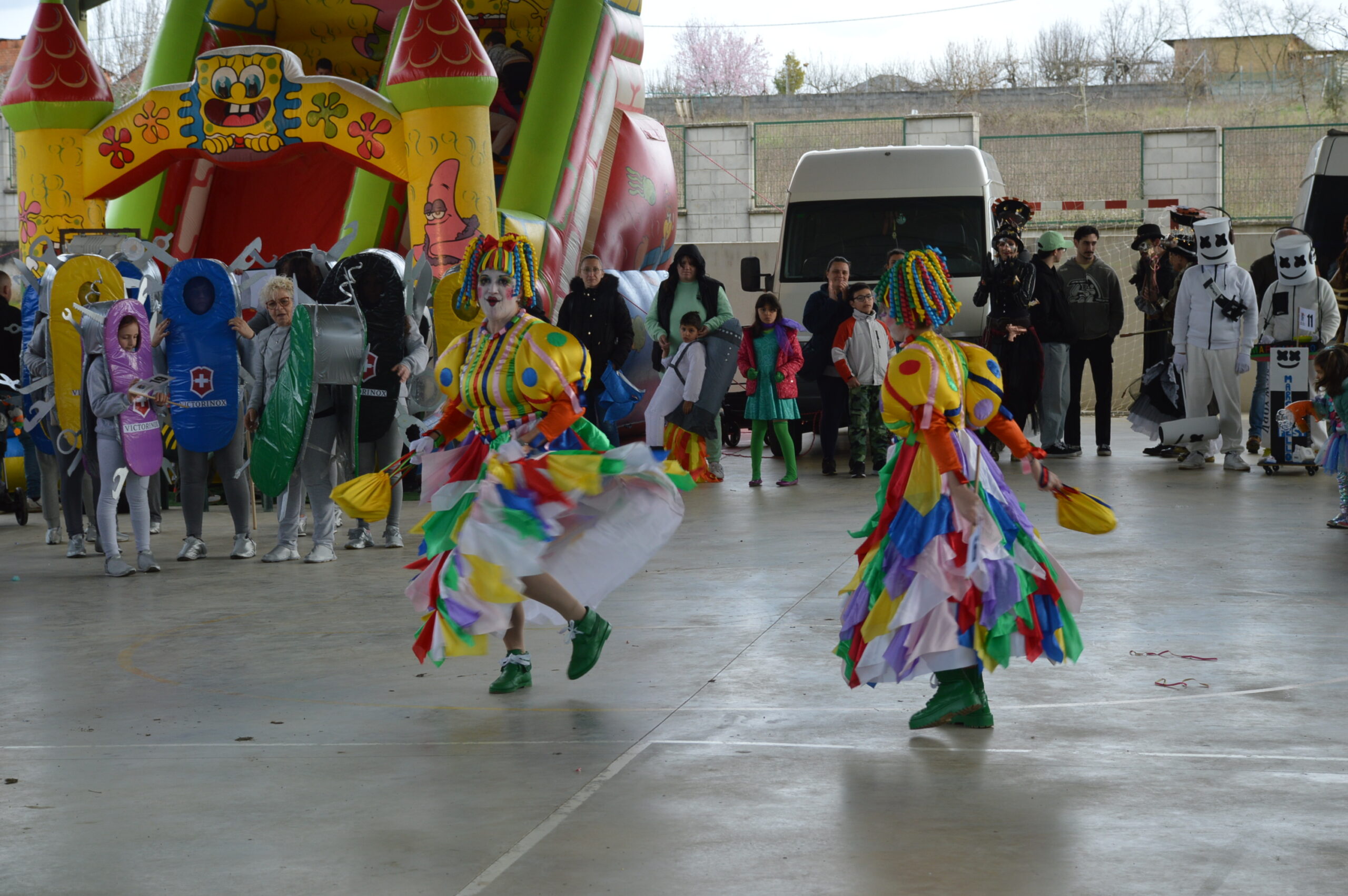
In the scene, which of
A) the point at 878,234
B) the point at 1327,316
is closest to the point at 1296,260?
the point at 1327,316

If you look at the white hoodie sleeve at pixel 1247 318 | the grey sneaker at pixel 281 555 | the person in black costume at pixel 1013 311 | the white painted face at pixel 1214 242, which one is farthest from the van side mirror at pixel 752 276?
the grey sneaker at pixel 281 555

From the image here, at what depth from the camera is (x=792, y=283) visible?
564 inches

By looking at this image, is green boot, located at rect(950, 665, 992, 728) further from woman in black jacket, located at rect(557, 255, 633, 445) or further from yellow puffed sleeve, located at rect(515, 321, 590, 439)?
woman in black jacket, located at rect(557, 255, 633, 445)

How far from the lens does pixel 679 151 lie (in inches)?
1068

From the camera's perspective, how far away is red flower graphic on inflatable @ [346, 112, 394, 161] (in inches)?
513

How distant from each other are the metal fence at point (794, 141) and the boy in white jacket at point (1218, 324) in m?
11.5

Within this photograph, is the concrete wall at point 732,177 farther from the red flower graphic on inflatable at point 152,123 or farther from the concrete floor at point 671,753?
the concrete floor at point 671,753

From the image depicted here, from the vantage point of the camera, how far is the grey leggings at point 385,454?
9906mm

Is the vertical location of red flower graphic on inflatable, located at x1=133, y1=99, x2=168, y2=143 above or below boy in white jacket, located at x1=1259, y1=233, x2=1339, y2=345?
above

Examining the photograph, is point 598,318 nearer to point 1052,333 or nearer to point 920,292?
point 1052,333

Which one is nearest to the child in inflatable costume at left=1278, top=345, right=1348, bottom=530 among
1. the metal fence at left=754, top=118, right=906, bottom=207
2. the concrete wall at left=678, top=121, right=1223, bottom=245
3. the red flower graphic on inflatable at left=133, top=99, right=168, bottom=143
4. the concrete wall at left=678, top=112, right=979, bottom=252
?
the red flower graphic on inflatable at left=133, top=99, right=168, bottom=143

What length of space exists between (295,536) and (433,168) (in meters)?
4.24

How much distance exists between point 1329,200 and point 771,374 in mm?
6687

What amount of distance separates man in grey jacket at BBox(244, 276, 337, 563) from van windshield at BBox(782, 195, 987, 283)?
6.09 metres
